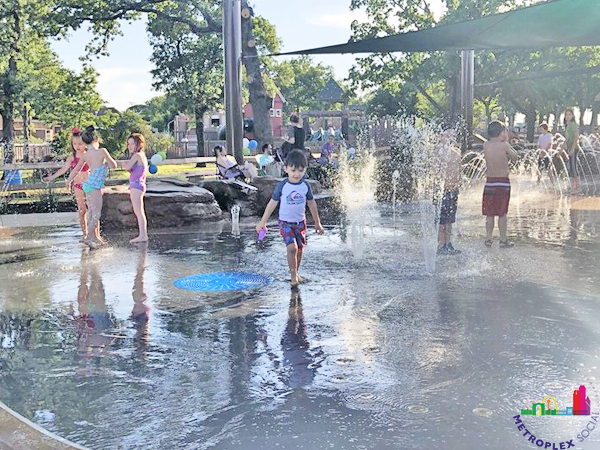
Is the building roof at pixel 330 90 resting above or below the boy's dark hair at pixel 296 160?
above

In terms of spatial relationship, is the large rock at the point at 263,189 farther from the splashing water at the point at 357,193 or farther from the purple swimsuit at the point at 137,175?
the purple swimsuit at the point at 137,175

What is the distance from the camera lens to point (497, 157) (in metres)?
8.33

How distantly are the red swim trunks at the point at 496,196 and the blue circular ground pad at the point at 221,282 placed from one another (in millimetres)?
2963

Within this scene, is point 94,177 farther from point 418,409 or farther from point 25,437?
point 418,409

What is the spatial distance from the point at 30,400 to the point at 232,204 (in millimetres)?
9153

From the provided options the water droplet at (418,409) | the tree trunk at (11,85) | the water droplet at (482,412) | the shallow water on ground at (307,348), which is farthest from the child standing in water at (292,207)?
the tree trunk at (11,85)

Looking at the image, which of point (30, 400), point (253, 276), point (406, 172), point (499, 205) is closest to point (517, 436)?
point (30, 400)

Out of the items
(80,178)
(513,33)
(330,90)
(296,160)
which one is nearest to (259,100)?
(80,178)

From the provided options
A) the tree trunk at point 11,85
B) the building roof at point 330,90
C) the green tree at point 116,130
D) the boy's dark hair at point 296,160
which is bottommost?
the boy's dark hair at point 296,160

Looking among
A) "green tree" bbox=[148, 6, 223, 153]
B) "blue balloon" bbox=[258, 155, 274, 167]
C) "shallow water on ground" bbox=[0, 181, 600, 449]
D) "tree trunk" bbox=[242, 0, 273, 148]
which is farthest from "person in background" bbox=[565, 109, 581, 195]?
"green tree" bbox=[148, 6, 223, 153]

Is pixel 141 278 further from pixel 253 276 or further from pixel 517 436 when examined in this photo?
pixel 517 436

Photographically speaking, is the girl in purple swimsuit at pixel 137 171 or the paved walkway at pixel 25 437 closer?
the paved walkway at pixel 25 437

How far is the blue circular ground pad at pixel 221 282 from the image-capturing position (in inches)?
264

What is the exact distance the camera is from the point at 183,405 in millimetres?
3795
